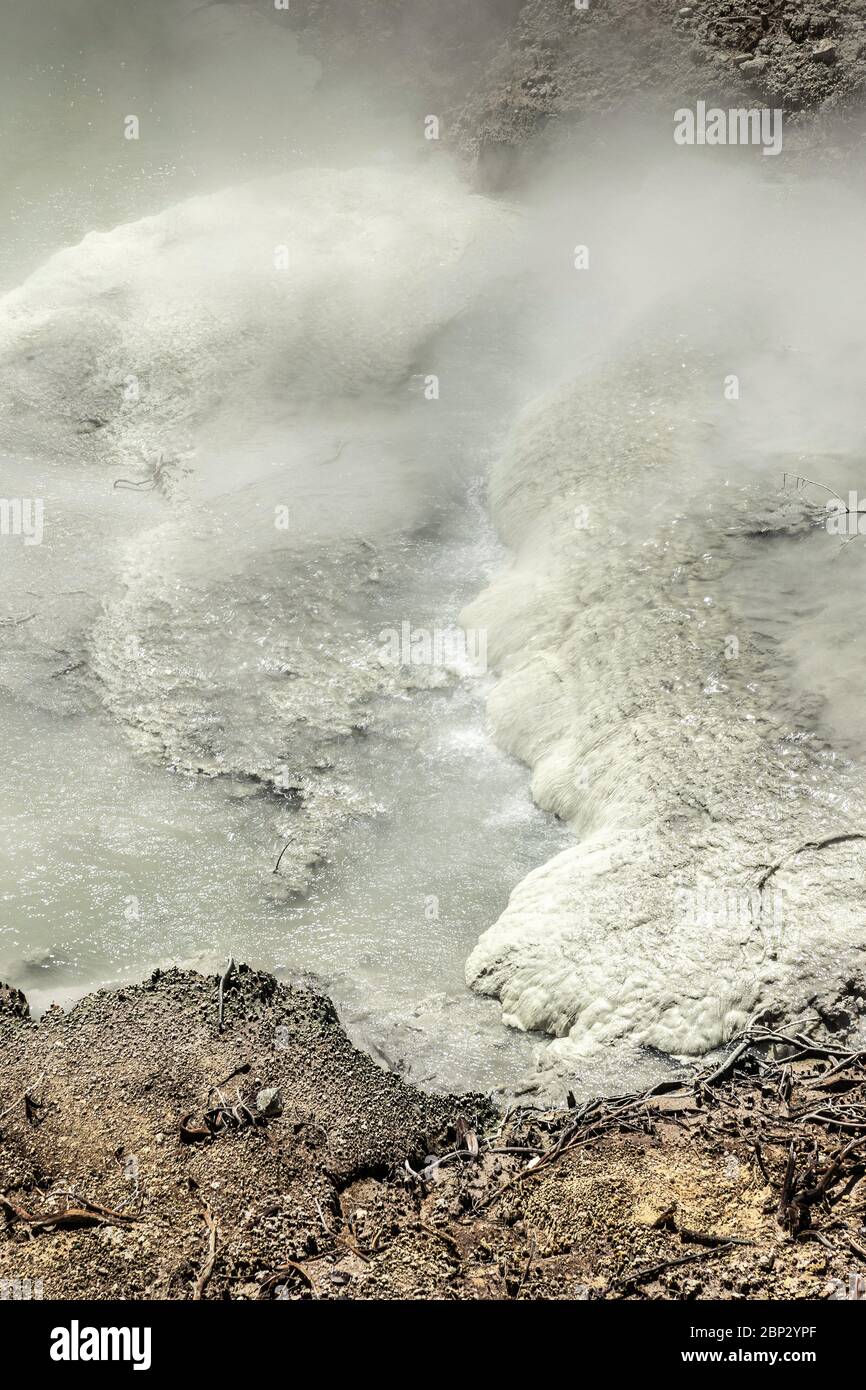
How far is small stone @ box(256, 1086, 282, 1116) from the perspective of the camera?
171 inches

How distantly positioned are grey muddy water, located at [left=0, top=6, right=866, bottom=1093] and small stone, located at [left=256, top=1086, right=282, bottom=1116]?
919 millimetres

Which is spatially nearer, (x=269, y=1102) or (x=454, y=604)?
(x=269, y=1102)

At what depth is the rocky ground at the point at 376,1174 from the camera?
138 inches

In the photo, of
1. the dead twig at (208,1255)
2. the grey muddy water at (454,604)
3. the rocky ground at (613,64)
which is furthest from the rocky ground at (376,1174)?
the rocky ground at (613,64)

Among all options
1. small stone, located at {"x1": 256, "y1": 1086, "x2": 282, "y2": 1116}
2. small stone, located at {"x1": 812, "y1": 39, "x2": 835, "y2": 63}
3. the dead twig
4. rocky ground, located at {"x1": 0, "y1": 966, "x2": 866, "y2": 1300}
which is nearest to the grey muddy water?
rocky ground, located at {"x1": 0, "y1": 966, "x2": 866, "y2": 1300}

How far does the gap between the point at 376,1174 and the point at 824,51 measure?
12.5 meters

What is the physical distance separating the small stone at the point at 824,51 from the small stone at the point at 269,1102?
1231 cm

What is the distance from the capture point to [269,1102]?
438cm

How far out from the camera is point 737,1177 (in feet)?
12.5

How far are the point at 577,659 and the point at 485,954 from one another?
2290 mm

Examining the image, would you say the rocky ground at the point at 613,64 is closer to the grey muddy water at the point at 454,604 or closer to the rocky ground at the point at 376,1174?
the grey muddy water at the point at 454,604

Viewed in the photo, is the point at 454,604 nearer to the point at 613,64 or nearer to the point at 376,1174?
the point at 376,1174

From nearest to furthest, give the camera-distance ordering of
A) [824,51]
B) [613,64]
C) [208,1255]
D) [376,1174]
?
[208,1255]
[376,1174]
[824,51]
[613,64]

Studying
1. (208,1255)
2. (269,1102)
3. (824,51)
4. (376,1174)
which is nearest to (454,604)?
(269,1102)
